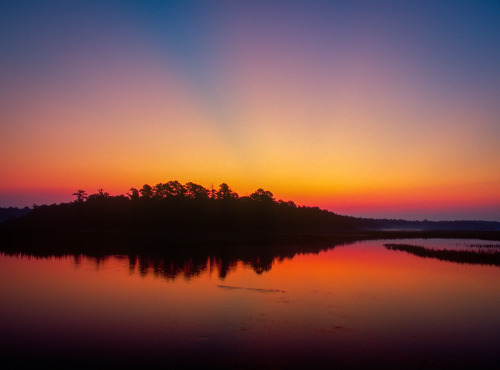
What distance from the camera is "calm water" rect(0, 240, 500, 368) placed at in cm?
1506

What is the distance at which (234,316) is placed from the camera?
68.9 ft

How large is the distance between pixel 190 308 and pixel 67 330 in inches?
281

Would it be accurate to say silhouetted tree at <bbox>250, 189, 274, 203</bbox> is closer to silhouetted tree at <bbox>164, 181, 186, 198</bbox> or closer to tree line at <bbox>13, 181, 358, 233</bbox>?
tree line at <bbox>13, 181, 358, 233</bbox>

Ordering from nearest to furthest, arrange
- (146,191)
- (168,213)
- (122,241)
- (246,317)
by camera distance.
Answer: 1. (246,317)
2. (122,241)
3. (168,213)
4. (146,191)

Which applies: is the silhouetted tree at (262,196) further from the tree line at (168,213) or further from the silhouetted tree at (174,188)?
the silhouetted tree at (174,188)

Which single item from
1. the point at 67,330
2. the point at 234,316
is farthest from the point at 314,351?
the point at 67,330

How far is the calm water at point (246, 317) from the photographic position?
15062mm

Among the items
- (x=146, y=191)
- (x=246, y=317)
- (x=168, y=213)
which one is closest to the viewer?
(x=246, y=317)

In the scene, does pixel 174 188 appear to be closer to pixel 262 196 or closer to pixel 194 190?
pixel 194 190

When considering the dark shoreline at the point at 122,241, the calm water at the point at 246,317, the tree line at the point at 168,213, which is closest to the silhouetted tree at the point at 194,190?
the tree line at the point at 168,213

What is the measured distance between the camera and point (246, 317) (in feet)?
68.2

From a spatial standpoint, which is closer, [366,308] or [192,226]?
[366,308]

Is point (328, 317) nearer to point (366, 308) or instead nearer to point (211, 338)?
point (366, 308)

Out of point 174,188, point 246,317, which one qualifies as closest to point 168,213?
point 174,188
